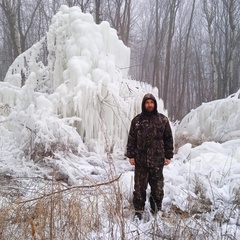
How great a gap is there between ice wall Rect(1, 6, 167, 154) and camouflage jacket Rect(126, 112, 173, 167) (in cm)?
259

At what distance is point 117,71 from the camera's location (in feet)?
24.5

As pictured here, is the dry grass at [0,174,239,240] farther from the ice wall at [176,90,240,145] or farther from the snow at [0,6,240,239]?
the ice wall at [176,90,240,145]

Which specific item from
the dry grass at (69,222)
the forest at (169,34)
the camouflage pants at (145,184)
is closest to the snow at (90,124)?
the camouflage pants at (145,184)

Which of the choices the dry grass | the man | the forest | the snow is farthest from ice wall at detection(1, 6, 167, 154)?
the forest

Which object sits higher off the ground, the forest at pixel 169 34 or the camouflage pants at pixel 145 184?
the forest at pixel 169 34

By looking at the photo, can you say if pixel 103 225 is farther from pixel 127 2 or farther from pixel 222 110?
pixel 127 2

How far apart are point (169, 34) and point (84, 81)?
1258 cm

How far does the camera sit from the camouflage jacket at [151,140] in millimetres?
3195

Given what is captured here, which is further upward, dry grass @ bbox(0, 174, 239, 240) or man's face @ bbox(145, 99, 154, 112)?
man's face @ bbox(145, 99, 154, 112)

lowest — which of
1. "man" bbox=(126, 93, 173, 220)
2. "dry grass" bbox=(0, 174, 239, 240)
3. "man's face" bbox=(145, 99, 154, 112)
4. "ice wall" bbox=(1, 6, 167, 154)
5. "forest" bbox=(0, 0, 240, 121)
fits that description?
"dry grass" bbox=(0, 174, 239, 240)

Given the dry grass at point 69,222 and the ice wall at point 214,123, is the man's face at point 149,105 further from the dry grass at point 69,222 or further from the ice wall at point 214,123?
the ice wall at point 214,123

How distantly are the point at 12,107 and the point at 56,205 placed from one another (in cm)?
490

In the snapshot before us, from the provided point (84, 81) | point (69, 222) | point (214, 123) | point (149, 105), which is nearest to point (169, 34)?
point (214, 123)

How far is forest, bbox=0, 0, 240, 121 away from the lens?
16688 millimetres
